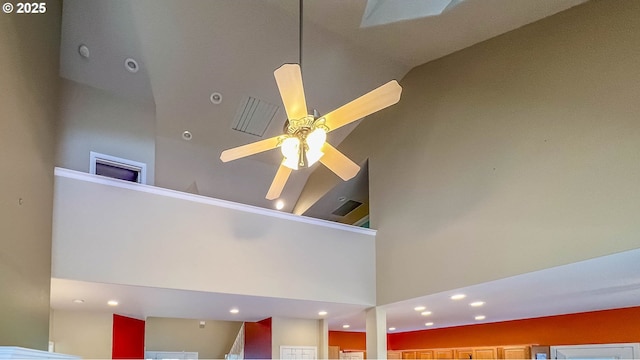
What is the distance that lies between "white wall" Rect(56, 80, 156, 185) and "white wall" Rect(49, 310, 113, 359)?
79.0 inches

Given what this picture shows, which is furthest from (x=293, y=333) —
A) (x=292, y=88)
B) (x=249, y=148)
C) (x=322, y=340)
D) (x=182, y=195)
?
(x=292, y=88)

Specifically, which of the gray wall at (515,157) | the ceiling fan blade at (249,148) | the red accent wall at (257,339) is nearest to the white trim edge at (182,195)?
the gray wall at (515,157)

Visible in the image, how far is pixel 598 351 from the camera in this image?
21.0ft

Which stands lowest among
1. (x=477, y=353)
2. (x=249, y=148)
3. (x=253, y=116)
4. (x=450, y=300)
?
(x=477, y=353)

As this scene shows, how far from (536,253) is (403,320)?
3.73m

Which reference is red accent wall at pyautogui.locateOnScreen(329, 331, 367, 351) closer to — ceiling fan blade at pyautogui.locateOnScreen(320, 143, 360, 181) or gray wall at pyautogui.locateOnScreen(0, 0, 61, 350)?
ceiling fan blade at pyautogui.locateOnScreen(320, 143, 360, 181)

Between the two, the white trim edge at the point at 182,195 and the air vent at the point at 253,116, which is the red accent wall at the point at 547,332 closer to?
the white trim edge at the point at 182,195

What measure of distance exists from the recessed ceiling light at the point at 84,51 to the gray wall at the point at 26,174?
930 millimetres

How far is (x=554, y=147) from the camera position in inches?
177

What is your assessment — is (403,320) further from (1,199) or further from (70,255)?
(1,199)

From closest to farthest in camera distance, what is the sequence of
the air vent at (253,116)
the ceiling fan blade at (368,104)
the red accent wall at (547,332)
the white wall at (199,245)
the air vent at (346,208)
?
the ceiling fan blade at (368,104), the white wall at (199,245), the red accent wall at (547,332), the air vent at (253,116), the air vent at (346,208)

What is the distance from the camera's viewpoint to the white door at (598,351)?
6078mm

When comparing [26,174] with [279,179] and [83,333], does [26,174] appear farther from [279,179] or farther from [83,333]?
[83,333]

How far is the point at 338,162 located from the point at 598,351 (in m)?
4.56
